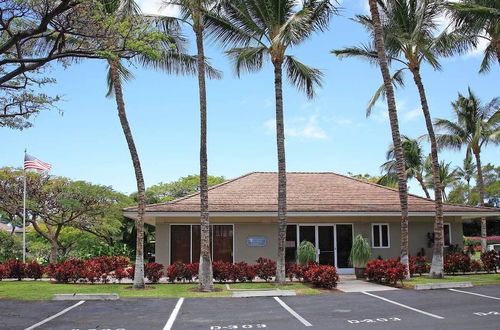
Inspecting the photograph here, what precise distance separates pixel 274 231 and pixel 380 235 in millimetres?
4752

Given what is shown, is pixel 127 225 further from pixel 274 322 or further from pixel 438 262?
pixel 274 322

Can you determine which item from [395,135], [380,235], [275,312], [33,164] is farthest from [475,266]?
[33,164]

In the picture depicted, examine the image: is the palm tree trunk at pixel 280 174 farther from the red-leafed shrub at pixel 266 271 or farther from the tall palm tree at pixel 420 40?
the tall palm tree at pixel 420 40

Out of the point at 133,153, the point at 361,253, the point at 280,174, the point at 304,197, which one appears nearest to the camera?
the point at 280,174

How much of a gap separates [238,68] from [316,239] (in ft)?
26.0

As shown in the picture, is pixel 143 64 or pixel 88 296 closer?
pixel 88 296

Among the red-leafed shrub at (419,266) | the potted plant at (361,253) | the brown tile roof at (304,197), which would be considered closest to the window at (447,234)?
the brown tile roof at (304,197)

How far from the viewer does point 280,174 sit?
15.3 meters

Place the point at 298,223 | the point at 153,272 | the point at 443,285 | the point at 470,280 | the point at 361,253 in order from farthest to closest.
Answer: the point at 298,223
the point at 361,253
the point at 153,272
the point at 470,280
the point at 443,285

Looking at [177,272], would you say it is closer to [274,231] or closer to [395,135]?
[274,231]

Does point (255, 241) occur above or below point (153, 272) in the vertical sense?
above

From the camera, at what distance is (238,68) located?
60.5 feet

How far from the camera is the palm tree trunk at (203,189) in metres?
14.3

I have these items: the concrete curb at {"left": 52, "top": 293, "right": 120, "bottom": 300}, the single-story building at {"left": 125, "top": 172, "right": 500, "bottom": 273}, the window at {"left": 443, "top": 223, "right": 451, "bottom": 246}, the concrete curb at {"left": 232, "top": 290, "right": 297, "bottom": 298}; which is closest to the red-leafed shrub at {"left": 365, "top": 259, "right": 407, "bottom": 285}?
the single-story building at {"left": 125, "top": 172, "right": 500, "bottom": 273}
